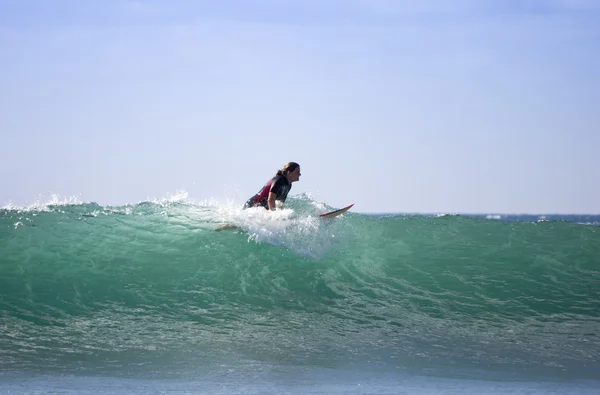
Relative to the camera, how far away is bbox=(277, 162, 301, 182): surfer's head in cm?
991

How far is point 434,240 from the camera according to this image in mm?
11469

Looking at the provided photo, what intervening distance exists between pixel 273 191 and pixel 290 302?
195 cm

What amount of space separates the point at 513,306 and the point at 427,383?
3570 millimetres

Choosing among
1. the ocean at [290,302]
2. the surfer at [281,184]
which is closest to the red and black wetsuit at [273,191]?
the surfer at [281,184]

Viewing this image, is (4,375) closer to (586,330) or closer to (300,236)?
(300,236)

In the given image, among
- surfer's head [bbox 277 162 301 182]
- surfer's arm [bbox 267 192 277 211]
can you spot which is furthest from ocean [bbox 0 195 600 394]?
surfer's head [bbox 277 162 301 182]

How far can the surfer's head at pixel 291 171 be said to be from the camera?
9.91m

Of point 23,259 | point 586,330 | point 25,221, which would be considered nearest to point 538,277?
point 586,330

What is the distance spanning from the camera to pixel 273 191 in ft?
32.7

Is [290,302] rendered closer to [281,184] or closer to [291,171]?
[281,184]

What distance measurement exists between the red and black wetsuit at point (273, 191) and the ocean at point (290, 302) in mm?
160

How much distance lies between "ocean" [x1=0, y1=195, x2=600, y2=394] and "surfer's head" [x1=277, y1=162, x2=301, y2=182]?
0.63 m

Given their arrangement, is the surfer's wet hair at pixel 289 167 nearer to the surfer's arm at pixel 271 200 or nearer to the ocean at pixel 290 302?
the surfer's arm at pixel 271 200

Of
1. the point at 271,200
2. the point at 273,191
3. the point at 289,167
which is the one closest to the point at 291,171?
the point at 289,167
